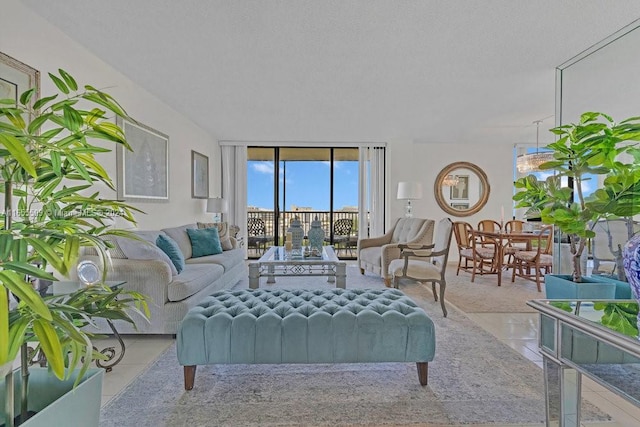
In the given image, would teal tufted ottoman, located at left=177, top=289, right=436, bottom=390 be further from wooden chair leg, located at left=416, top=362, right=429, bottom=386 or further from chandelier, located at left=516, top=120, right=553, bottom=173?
chandelier, located at left=516, top=120, right=553, bottom=173

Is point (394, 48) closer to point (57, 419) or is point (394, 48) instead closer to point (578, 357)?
point (578, 357)

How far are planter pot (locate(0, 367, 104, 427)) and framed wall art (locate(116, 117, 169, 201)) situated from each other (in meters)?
2.46

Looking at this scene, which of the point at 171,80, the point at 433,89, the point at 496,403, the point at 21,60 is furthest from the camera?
the point at 433,89

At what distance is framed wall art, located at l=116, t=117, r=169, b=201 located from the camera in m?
3.44

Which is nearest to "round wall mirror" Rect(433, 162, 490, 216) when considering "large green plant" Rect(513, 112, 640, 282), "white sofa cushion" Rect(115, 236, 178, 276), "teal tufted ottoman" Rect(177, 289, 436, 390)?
"large green plant" Rect(513, 112, 640, 282)

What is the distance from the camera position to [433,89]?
374cm

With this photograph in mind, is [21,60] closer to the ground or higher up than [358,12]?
closer to the ground

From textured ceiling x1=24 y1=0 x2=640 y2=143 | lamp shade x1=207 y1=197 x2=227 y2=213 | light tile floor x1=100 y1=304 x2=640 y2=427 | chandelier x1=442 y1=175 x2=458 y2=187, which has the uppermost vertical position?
textured ceiling x1=24 y1=0 x2=640 y2=143

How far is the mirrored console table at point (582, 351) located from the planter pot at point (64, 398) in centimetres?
163

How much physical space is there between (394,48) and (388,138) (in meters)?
3.56

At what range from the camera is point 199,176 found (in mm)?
5605

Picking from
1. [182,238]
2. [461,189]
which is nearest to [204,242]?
[182,238]

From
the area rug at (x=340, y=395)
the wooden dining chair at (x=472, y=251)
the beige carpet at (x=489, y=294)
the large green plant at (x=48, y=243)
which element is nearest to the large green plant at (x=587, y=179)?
the area rug at (x=340, y=395)

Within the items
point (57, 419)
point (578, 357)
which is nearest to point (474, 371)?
point (578, 357)
